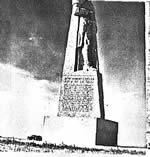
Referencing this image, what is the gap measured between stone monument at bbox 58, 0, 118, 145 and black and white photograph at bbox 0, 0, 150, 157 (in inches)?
0.7

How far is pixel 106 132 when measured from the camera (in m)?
6.08

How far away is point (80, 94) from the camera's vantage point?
6215mm

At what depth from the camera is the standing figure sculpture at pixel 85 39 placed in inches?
257

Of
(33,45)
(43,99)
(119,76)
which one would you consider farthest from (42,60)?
(119,76)

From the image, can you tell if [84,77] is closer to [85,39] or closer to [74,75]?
[74,75]

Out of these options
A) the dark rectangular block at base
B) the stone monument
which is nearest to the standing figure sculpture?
the stone monument

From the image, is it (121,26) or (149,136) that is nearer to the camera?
(149,136)

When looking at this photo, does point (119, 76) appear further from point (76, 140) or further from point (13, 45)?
point (13, 45)

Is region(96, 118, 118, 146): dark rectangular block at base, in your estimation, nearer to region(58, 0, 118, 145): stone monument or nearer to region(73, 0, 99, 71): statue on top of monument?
region(58, 0, 118, 145): stone monument

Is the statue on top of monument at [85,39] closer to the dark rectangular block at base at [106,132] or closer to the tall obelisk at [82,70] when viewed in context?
the tall obelisk at [82,70]

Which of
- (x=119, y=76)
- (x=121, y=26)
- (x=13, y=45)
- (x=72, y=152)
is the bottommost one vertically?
(x=72, y=152)

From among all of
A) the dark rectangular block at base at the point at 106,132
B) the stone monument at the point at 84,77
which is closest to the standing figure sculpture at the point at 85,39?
the stone monument at the point at 84,77

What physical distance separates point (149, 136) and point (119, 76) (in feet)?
3.75

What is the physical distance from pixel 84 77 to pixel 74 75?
0.19 m
